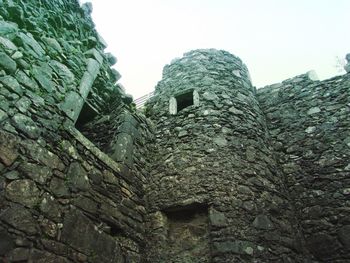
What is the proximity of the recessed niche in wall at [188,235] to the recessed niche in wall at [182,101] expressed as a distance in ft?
6.69

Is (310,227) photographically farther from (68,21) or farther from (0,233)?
(68,21)

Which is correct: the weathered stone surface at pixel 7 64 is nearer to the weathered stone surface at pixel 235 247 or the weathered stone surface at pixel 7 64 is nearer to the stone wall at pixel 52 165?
the stone wall at pixel 52 165

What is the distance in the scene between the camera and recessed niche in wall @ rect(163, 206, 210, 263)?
3.74 metres

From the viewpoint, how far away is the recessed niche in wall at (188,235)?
3738 mm

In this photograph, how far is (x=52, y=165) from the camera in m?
3.23

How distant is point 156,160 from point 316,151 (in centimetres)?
258

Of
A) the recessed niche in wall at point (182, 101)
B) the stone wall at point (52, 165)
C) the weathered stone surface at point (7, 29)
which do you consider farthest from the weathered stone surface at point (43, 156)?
the recessed niche in wall at point (182, 101)

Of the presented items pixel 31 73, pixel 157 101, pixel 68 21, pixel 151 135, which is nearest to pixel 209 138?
pixel 151 135

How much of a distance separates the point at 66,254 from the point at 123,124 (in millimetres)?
2282

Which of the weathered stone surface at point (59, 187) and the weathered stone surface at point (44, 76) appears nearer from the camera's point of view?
the weathered stone surface at point (59, 187)

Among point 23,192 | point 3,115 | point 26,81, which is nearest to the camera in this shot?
point 23,192

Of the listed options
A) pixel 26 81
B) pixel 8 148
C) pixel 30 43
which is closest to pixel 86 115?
pixel 30 43

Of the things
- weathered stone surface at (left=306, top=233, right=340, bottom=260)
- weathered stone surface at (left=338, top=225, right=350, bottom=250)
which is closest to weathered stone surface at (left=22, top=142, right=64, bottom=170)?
weathered stone surface at (left=306, top=233, right=340, bottom=260)

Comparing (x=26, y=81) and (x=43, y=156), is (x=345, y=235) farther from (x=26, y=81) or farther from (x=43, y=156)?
(x=26, y=81)
